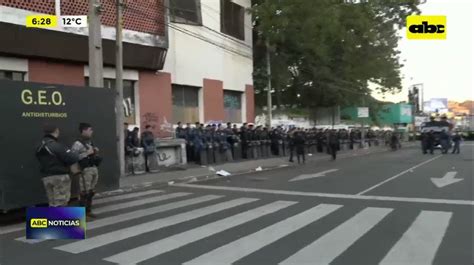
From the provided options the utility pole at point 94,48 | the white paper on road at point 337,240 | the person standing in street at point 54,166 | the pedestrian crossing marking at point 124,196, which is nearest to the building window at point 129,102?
the utility pole at point 94,48

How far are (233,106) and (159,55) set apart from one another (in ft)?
29.3

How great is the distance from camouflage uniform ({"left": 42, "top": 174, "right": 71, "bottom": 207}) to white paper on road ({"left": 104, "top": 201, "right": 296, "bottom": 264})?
2374 millimetres

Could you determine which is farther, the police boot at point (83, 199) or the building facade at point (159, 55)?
the building facade at point (159, 55)

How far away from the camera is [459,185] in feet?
49.5

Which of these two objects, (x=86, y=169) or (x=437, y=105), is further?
(x=437, y=105)

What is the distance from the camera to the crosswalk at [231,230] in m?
7.18

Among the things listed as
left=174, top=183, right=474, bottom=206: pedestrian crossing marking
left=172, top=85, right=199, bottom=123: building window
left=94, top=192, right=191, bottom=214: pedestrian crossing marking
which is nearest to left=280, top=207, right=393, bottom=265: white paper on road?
left=174, top=183, right=474, bottom=206: pedestrian crossing marking

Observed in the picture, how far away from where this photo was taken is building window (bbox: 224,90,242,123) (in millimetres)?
29688

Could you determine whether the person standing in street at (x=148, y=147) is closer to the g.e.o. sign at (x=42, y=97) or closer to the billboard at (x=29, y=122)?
the billboard at (x=29, y=122)

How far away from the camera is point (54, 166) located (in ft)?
30.7

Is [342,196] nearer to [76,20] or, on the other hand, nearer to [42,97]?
[42,97]

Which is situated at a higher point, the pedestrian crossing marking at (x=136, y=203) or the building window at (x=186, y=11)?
the building window at (x=186, y=11)

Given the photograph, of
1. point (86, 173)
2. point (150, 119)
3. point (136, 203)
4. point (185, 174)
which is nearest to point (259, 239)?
point (86, 173)

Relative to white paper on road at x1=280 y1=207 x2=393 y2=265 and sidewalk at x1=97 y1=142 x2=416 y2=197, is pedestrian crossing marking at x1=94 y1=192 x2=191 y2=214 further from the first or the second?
white paper on road at x1=280 y1=207 x2=393 y2=265
